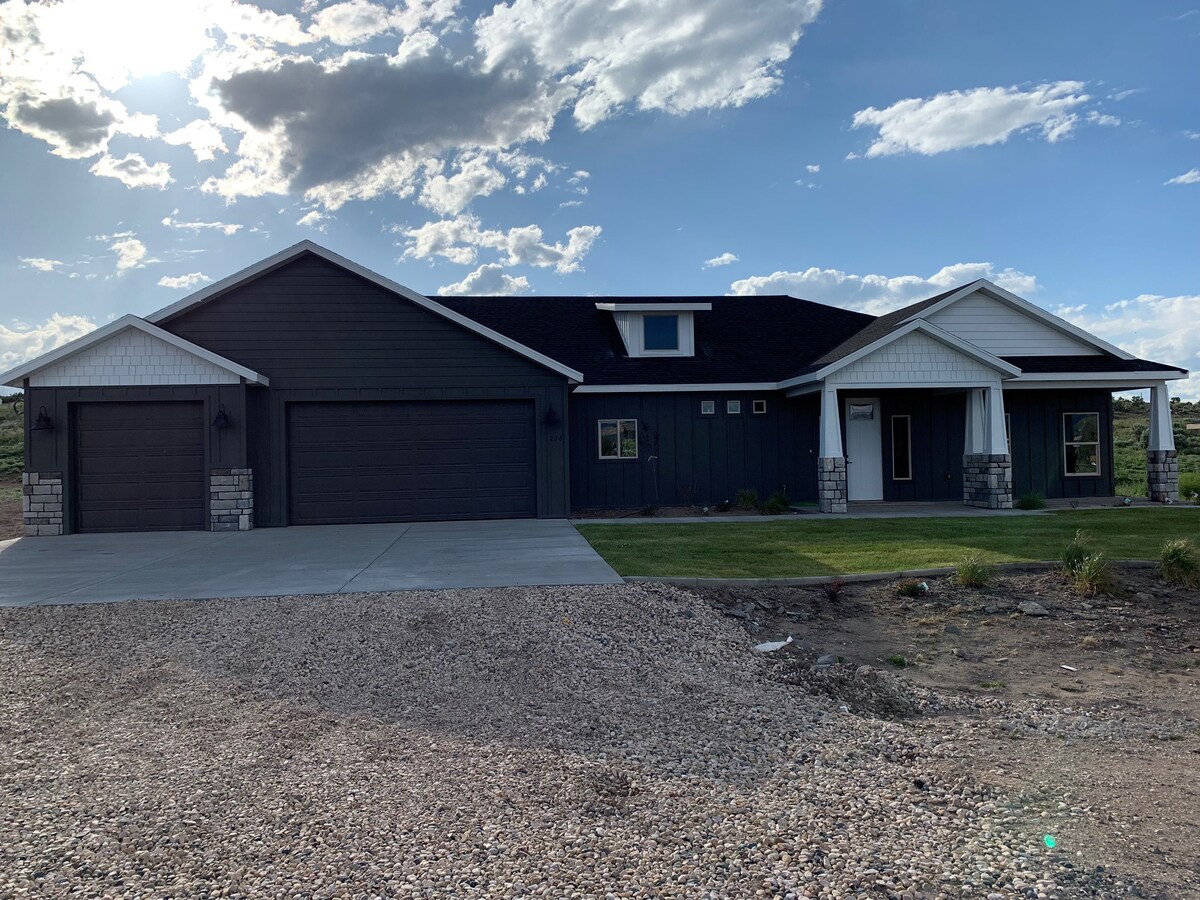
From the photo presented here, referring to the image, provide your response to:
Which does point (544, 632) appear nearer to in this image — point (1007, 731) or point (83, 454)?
point (1007, 731)

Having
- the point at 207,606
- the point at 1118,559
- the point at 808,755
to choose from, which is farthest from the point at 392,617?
the point at 1118,559

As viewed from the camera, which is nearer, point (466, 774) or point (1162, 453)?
point (466, 774)

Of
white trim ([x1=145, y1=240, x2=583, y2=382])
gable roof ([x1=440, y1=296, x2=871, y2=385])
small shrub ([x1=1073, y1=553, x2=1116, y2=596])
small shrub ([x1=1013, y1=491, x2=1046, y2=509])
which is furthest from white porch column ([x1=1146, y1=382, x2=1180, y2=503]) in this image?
white trim ([x1=145, y1=240, x2=583, y2=382])

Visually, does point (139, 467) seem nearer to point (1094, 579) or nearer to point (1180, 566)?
point (1094, 579)

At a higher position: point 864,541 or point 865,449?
point 865,449

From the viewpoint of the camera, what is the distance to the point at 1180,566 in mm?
8711

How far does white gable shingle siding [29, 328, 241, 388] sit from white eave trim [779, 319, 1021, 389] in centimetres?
1072

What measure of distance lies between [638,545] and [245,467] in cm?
743

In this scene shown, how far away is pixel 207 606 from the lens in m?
7.57

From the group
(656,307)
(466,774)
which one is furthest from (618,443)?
(466,774)

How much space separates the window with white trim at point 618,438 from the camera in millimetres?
17281

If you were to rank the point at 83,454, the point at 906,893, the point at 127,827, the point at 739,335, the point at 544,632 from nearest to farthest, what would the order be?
1. the point at 906,893
2. the point at 127,827
3. the point at 544,632
4. the point at 83,454
5. the point at 739,335

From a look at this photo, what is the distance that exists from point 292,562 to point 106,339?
6.61m

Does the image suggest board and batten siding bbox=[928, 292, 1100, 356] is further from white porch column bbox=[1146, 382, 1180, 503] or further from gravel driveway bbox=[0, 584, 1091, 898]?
gravel driveway bbox=[0, 584, 1091, 898]
